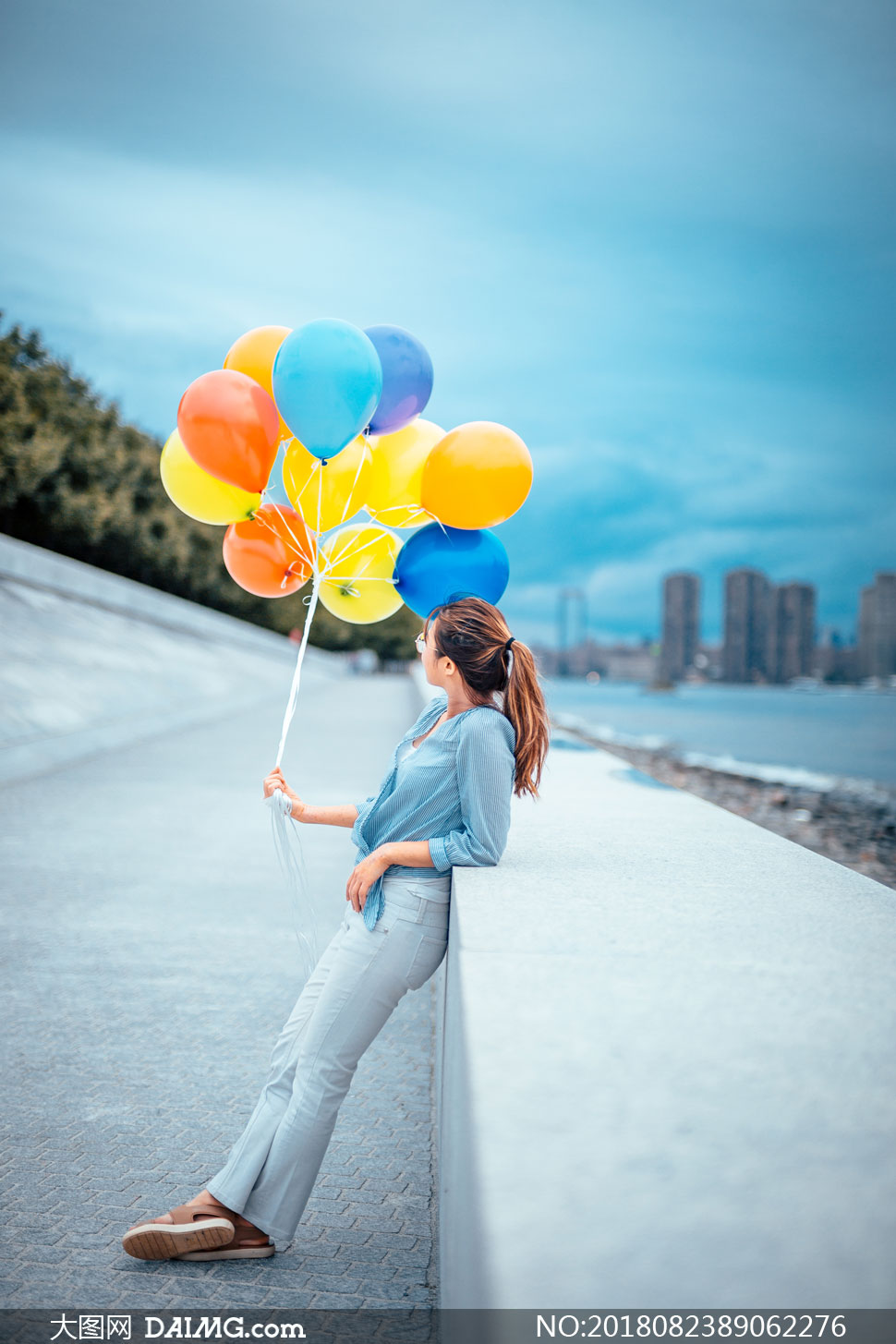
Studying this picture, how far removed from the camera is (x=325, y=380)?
3.75 m

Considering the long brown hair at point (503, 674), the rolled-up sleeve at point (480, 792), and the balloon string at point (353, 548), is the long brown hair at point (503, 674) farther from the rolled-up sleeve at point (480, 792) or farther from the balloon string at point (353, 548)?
→ the balloon string at point (353, 548)

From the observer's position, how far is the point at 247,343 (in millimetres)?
4363

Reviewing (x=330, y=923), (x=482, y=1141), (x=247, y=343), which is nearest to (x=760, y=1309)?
(x=482, y=1141)

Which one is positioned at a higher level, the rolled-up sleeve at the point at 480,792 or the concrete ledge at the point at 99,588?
the concrete ledge at the point at 99,588

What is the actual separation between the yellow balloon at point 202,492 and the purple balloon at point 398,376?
620mm

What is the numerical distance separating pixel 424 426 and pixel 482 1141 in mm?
3401

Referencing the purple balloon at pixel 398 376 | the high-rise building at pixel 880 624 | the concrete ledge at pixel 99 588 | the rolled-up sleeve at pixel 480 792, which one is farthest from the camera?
the high-rise building at pixel 880 624

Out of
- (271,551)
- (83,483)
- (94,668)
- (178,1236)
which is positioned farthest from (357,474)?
(83,483)

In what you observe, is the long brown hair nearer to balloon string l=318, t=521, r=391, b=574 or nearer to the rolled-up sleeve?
the rolled-up sleeve

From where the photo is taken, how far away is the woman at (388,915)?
2.87 m

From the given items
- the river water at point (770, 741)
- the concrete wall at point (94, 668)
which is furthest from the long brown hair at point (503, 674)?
A: the river water at point (770, 741)

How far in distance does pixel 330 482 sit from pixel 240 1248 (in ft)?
9.27

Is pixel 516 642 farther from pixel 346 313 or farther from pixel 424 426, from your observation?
pixel 346 313

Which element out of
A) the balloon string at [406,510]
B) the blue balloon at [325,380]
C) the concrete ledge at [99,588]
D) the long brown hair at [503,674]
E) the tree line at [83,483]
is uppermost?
the tree line at [83,483]
